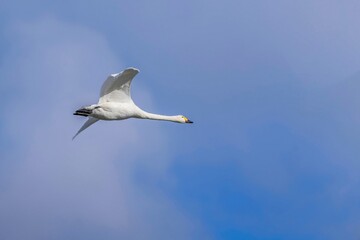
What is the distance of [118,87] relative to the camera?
5097 centimetres

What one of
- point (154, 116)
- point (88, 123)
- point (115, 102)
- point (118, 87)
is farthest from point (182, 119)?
point (118, 87)

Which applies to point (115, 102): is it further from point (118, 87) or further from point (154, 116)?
point (154, 116)

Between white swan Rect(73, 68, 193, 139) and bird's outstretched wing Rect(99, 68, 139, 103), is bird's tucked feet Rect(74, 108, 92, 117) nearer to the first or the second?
white swan Rect(73, 68, 193, 139)

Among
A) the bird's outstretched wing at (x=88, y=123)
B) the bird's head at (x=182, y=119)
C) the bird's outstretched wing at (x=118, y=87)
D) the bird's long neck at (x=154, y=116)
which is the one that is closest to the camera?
the bird's outstretched wing at (x=118, y=87)

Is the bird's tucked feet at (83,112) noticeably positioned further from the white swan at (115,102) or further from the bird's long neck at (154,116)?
the bird's long neck at (154,116)

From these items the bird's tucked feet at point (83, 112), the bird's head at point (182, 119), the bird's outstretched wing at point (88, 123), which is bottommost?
the bird's tucked feet at point (83, 112)

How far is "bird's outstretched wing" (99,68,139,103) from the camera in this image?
5000cm

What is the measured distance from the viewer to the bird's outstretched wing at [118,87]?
164 feet

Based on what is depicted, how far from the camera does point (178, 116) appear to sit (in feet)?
187

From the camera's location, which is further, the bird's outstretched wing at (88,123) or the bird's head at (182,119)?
the bird's head at (182,119)

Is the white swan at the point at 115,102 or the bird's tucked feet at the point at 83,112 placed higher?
the white swan at the point at 115,102

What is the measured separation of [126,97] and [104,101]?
109 cm

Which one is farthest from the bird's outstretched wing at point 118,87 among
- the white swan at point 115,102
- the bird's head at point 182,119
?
the bird's head at point 182,119

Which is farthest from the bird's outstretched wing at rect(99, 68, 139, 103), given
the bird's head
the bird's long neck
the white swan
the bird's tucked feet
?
the bird's head
